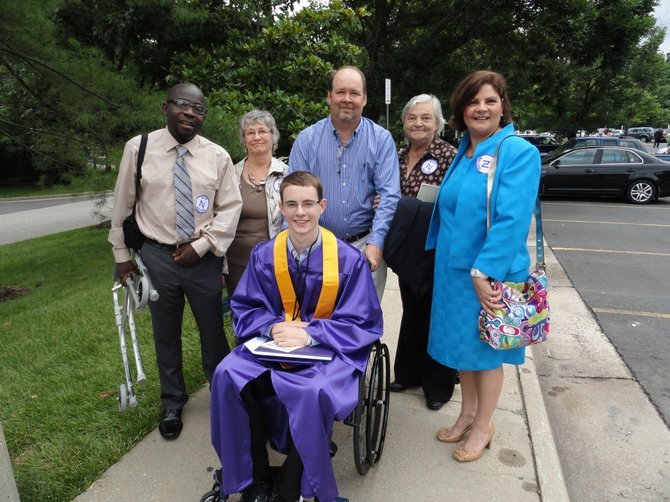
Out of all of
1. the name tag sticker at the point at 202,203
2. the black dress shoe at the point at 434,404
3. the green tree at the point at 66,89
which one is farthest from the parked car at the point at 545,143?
the name tag sticker at the point at 202,203

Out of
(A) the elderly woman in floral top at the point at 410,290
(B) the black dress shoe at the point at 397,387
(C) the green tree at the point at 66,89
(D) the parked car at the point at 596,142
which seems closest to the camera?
(A) the elderly woman in floral top at the point at 410,290

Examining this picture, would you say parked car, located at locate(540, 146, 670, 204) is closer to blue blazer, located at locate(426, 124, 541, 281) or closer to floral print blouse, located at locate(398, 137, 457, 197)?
floral print blouse, located at locate(398, 137, 457, 197)

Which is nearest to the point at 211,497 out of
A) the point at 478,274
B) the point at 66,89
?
the point at 478,274

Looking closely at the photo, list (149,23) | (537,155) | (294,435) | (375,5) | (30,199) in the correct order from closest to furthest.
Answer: (294,435) → (537,155) → (149,23) → (375,5) → (30,199)

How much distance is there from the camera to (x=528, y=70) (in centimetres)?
1273

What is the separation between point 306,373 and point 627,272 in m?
5.84

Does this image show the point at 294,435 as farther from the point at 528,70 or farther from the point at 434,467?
the point at 528,70

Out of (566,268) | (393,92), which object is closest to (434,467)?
(566,268)

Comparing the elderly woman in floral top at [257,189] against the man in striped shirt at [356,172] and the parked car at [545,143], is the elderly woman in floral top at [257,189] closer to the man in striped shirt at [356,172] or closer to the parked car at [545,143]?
the man in striped shirt at [356,172]

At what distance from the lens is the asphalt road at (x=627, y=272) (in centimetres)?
404

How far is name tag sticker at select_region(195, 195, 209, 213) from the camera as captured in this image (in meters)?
2.62

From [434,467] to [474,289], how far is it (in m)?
0.95

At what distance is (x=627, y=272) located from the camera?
6.38 metres

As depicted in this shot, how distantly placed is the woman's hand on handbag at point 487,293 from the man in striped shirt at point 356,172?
585 millimetres
